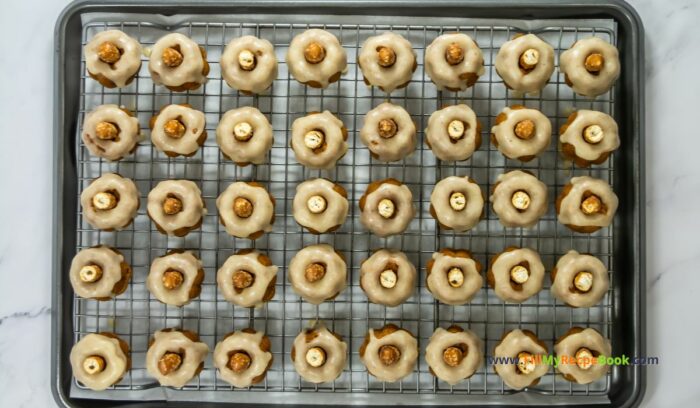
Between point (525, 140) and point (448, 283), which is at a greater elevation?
point (525, 140)

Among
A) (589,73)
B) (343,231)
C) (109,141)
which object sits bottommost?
(343,231)

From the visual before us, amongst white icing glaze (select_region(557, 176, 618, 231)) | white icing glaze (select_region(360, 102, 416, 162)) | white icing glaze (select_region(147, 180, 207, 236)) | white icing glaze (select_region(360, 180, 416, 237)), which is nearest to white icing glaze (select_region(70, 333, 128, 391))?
white icing glaze (select_region(147, 180, 207, 236))

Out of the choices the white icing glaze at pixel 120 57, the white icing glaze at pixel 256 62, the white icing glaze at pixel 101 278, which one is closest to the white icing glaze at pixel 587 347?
the white icing glaze at pixel 256 62

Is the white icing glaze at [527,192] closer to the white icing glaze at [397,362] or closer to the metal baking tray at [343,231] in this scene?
the metal baking tray at [343,231]

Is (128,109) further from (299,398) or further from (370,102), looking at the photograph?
(299,398)

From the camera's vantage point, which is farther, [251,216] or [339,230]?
[339,230]

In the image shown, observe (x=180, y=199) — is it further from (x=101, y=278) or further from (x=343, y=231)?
(x=343, y=231)

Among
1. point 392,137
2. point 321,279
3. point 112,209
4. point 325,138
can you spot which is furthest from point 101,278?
A: point 392,137
